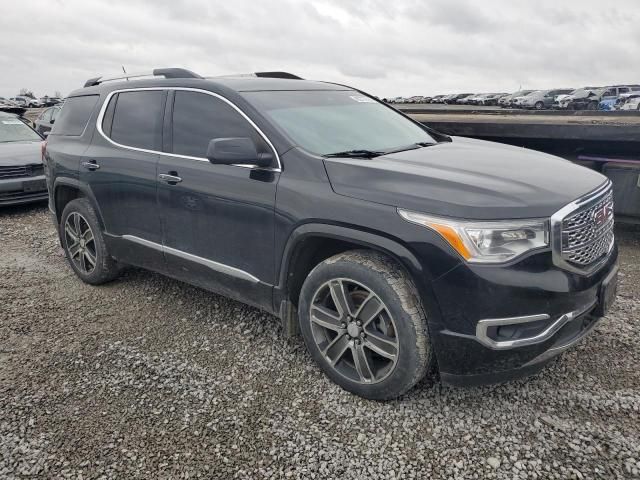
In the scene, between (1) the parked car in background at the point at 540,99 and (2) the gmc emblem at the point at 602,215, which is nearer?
(2) the gmc emblem at the point at 602,215

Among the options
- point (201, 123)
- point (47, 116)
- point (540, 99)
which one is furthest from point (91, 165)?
point (540, 99)

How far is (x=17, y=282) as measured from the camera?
15.9ft

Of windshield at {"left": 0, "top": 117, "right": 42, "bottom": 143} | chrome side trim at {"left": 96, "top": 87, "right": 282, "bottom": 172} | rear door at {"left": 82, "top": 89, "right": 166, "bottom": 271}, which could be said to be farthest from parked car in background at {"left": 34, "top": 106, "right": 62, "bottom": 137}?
rear door at {"left": 82, "top": 89, "right": 166, "bottom": 271}

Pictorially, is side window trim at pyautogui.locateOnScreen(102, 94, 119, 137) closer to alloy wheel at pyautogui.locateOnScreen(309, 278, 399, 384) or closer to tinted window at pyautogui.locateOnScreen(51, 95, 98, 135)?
tinted window at pyautogui.locateOnScreen(51, 95, 98, 135)

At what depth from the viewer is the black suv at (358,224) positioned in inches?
95.0

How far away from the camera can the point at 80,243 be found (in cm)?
466

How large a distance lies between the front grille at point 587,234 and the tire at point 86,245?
11.8ft

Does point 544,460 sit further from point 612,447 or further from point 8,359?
point 8,359

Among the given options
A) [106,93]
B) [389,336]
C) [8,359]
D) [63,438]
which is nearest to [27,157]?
[106,93]

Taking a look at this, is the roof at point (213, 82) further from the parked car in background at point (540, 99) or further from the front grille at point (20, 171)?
the parked car in background at point (540, 99)

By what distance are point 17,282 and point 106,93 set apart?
2009 mm

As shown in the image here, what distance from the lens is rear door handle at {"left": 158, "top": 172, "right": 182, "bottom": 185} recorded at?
3534mm

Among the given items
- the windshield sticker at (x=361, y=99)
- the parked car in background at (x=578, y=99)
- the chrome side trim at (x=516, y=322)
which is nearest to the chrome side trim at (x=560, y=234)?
the chrome side trim at (x=516, y=322)

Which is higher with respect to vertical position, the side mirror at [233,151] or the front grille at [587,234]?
the side mirror at [233,151]
